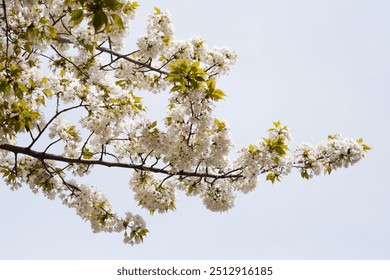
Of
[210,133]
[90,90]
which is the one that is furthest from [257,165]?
[90,90]

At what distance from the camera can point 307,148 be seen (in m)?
7.08

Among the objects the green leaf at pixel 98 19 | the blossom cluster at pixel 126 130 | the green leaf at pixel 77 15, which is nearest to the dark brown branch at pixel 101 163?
the blossom cluster at pixel 126 130

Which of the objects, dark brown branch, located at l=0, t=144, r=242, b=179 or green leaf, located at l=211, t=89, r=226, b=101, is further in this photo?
dark brown branch, located at l=0, t=144, r=242, b=179

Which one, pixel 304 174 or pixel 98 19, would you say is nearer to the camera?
pixel 98 19

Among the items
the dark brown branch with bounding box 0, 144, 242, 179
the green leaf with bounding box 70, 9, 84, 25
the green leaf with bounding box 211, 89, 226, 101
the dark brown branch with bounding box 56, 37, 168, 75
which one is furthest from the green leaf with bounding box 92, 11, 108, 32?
the dark brown branch with bounding box 56, 37, 168, 75

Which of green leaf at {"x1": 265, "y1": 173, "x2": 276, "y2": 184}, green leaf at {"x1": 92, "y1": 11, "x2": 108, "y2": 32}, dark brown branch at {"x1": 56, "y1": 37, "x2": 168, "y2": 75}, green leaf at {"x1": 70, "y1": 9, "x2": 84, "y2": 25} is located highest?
dark brown branch at {"x1": 56, "y1": 37, "x2": 168, "y2": 75}

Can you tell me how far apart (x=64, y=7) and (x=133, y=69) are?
2.41m

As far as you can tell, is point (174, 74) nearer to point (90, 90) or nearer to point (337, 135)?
point (90, 90)

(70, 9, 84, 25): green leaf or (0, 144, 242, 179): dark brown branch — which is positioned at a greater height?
(70, 9, 84, 25): green leaf

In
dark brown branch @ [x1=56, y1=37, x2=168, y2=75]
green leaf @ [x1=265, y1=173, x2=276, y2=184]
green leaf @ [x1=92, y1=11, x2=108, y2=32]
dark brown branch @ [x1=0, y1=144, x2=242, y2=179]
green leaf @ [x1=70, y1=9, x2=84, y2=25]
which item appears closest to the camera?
green leaf @ [x1=92, y1=11, x2=108, y2=32]

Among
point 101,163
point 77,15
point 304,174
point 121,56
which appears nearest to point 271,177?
point 304,174

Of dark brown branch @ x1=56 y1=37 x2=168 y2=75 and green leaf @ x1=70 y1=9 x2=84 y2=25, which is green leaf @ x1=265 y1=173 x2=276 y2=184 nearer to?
dark brown branch @ x1=56 y1=37 x2=168 y2=75

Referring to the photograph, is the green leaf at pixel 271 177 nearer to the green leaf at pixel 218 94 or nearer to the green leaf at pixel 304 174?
the green leaf at pixel 304 174

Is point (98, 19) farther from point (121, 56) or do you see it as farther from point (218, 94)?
point (121, 56)
